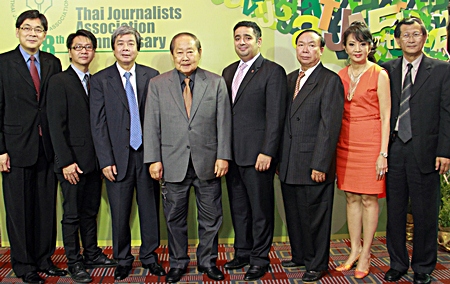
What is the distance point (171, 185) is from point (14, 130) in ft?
3.90

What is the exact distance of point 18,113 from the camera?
318 centimetres

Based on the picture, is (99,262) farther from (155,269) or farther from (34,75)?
(34,75)

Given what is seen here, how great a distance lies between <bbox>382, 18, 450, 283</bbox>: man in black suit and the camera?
3039 millimetres

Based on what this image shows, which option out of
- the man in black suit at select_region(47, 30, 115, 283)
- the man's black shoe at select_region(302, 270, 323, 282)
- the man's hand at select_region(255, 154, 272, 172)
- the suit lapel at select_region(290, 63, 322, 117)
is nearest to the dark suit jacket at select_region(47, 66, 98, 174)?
the man in black suit at select_region(47, 30, 115, 283)

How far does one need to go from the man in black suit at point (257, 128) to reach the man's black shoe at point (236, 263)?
13 centimetres

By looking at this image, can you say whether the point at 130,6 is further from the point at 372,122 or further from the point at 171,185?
the point at 372,122

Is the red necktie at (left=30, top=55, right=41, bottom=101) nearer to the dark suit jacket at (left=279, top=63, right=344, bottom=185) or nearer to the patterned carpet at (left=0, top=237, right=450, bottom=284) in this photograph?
the patterned carpet at (left=0, top=237, right=450, bottom=284)

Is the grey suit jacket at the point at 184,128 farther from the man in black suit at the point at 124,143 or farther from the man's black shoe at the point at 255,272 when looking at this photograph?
the man's black shoe at the point at 255,272

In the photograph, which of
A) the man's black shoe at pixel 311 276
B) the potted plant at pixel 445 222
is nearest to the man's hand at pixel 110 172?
the man's black shoe at pixel 311 276

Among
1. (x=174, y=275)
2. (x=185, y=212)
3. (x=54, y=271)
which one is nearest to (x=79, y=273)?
(x=54, y=271)

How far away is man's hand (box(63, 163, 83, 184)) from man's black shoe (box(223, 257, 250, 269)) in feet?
4.28

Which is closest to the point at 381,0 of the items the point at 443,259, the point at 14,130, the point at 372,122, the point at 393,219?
the point at 372,122

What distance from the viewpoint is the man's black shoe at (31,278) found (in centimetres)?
319

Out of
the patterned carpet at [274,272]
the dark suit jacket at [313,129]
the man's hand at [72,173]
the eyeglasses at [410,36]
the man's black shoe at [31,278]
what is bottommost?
the patterned carpet at [274,272]
